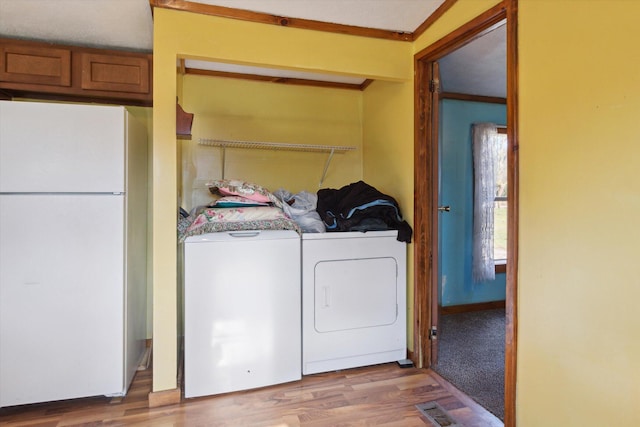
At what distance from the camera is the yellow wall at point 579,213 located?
113 centimetres

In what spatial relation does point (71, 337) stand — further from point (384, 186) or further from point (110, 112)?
point (384, 186)

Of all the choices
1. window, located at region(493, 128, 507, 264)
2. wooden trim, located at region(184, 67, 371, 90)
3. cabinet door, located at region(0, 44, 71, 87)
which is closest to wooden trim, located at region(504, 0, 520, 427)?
wooden trim, located at region(184, 67, 371, 90)

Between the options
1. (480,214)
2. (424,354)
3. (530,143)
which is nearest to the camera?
(530,143)

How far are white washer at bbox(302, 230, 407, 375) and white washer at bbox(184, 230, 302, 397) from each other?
5.0 inches

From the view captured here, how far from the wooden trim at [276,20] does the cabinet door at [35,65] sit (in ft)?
2.49

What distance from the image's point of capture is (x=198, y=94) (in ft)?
8.85

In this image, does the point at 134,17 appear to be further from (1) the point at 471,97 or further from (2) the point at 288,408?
(1) the point at 471,97

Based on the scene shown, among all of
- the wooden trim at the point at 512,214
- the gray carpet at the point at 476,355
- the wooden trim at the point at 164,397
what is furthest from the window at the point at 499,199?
the wooden trim at the point at 164,397

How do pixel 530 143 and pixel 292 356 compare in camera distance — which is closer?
pixel 530 143

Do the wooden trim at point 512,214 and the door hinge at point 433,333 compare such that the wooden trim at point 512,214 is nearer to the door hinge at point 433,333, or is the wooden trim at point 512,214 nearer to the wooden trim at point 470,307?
the door hinge at point 433,333

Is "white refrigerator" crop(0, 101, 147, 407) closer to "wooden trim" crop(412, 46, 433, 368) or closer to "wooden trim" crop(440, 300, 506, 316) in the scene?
"wooden trim" crop(412, 46, 433, 368)

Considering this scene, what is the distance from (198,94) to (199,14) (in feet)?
2.86

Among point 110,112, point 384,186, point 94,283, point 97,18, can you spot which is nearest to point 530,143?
point 384,186

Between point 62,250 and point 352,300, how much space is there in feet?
5.57
